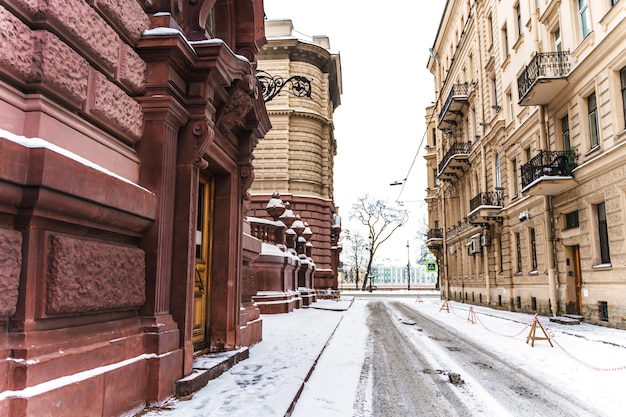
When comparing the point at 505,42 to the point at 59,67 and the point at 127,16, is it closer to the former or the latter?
the point at 127,16

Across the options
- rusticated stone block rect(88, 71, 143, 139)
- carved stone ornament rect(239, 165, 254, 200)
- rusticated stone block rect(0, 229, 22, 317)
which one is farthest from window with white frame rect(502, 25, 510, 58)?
rusticated stone block rect(0, 229, 22, 317)

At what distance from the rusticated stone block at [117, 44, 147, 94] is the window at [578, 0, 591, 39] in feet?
50.4

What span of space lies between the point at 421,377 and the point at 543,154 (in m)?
13.3

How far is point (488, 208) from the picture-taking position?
24219mm

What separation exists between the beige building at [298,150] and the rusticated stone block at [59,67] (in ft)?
82.5

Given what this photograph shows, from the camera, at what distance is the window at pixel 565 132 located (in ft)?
56.4

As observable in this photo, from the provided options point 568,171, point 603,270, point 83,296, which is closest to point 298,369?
point 83,296

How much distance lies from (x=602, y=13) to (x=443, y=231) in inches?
1012

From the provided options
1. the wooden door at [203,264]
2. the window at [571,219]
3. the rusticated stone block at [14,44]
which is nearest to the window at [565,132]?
the window at [571,219]

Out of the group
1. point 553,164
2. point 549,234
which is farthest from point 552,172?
point 549,234

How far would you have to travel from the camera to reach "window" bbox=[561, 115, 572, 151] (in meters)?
17.2

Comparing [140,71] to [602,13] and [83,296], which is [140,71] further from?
[602,13]

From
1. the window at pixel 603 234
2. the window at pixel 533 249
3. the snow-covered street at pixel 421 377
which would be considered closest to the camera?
A: the snow-covered street at pixel 421 377

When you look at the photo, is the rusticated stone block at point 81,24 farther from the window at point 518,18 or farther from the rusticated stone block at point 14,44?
the window at point 518,18
